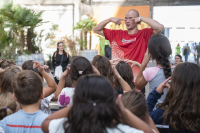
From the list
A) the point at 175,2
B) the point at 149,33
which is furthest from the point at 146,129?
the point at 175,2

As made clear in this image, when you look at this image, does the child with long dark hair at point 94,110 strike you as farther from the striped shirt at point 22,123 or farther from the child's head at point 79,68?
the child's head at point 79,68

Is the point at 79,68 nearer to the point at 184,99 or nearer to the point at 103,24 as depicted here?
the point at 184,99

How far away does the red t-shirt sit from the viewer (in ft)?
12.6

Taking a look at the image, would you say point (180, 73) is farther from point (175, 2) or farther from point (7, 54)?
point (175, 2)

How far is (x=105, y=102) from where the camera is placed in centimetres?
140

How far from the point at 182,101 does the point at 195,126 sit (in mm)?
194

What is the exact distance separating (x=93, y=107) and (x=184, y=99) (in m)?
0.81

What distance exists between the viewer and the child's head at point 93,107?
1377 mm

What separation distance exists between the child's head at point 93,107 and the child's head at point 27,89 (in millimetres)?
556

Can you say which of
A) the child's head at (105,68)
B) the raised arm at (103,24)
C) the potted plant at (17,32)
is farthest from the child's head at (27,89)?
the potted plant at (17,32)

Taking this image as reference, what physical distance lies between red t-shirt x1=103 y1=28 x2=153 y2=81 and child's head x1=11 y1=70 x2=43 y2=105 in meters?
2.16

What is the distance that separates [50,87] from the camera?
99.4 inches

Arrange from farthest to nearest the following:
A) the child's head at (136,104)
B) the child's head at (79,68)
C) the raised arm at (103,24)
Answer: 1. the raised arm at (103,24)
2. the child's head at (79,68)
3. the child's head at (136,104)

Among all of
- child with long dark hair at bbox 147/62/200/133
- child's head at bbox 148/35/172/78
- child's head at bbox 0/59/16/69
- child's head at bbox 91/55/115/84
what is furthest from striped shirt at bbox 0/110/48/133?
child's head at bbox 0/59/16/69
